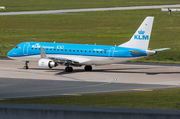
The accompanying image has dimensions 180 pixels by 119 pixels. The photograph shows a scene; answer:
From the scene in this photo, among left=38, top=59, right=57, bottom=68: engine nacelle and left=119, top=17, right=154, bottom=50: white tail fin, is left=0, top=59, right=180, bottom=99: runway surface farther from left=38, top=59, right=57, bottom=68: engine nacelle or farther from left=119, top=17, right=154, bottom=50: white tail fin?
left=119, top=17, right=154, bottom=50: white tail fin

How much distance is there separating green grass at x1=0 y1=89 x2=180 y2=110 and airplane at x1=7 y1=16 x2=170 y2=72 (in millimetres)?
15609

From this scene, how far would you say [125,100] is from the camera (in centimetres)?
3328

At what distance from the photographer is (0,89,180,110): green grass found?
30984 mm

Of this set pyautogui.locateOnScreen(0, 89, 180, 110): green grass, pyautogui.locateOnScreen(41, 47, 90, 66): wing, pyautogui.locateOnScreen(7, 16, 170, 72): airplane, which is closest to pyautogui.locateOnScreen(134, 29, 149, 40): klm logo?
pyautogui.locateOnScreen(7, 16, 170, 72): airplane

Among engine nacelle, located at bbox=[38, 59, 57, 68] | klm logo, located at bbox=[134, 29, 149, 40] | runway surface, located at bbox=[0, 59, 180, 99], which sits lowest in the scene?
runway surface, located at bbox=[0, 59, 180, 99]

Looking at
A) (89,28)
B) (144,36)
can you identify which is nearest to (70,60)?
(144,36)

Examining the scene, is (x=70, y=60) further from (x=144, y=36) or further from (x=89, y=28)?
(x=89, y=28)

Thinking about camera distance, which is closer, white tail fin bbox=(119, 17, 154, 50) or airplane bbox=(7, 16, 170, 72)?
white tail fin bbox=(119, 17, 154, 50)

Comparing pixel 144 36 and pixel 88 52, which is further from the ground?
pixel 144 36

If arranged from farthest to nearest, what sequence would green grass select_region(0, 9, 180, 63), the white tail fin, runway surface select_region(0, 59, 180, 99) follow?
green grass select_region(0, 9, 180, 63) → the white tail fin → runway surface select_region(0, 59, 180, 99)

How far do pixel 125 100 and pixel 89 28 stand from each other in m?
83.5

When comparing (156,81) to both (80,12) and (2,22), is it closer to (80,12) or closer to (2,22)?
(2,22)

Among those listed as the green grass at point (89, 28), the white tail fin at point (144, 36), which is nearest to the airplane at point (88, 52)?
the white tail fin at point (144, 36)

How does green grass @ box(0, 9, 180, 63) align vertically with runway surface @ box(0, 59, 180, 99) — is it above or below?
above
